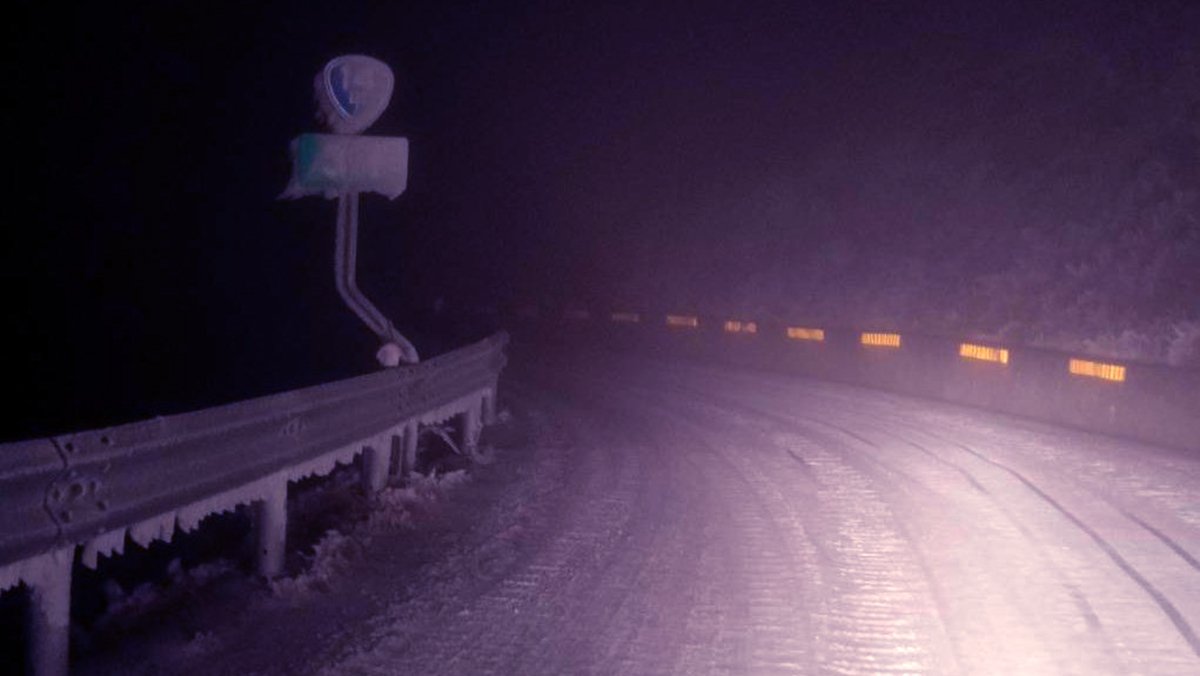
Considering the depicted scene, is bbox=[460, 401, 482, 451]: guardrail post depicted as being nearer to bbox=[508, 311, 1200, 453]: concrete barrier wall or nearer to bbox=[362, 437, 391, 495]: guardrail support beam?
bbox=[362, 437, 391, 495]: guardrail support beam

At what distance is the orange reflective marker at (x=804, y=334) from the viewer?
2742 cm

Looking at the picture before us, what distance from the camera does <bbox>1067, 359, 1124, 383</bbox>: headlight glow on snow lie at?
1722 centimetres

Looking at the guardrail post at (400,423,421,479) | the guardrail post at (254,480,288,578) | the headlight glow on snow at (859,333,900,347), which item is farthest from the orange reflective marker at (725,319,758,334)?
the guardrail post at (254,480,288,578)

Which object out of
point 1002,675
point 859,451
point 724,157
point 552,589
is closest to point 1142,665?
point 1002,675

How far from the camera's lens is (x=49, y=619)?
19.3ft

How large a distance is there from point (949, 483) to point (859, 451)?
2362mm

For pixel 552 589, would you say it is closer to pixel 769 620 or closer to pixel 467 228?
pixel 769 620

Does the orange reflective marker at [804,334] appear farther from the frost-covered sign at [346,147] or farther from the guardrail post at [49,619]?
the guardrail post at [49,619]

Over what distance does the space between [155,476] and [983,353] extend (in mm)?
16747

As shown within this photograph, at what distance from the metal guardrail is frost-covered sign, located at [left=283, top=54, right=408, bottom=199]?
3447mm

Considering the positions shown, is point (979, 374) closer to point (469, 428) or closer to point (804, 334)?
point (804, 334)

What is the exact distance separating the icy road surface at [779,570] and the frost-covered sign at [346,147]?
3404mm

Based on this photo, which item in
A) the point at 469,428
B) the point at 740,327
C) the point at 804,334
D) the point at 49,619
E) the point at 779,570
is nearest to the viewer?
the point at 49,619

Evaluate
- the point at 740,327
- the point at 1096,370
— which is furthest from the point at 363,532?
the point at 740,327
